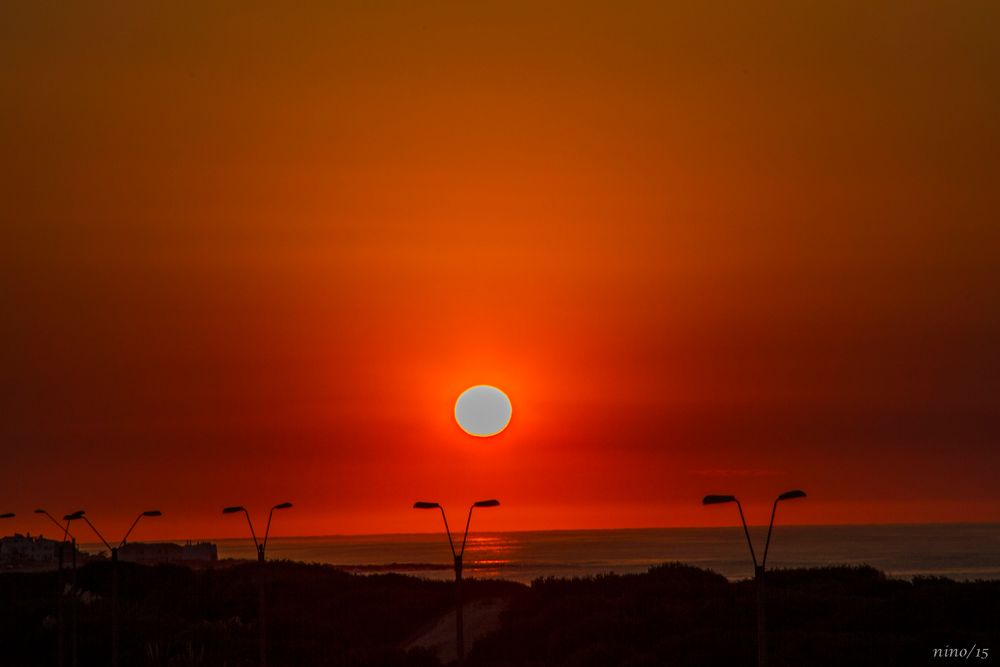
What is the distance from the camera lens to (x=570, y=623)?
72062 mm

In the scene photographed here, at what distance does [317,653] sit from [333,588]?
32243mm

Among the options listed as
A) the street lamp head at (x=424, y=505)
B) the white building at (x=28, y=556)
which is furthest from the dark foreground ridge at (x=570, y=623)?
the white building at (x=28, y=556)

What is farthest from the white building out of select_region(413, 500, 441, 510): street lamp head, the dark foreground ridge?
select_region(413, 500, 441, 510): street lamp head

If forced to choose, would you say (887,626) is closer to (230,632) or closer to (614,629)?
(614,629)

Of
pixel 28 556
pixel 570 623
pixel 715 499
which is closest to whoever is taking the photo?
pixel 715 499

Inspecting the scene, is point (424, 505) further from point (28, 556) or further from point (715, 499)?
point (28, 556)

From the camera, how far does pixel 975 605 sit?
65062 mm

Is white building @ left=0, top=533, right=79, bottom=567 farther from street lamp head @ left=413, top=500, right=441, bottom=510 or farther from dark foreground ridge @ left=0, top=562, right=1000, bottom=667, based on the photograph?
street lamp head @ left=413, top=500, right=441, bottom=510

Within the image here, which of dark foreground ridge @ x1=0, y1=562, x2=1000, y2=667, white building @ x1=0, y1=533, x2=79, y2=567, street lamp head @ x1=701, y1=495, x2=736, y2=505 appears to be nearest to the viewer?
street lamp head @ x1=701, y1=495, x2=736, y2=505

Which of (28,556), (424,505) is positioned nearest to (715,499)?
(424,505)

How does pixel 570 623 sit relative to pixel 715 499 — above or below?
below

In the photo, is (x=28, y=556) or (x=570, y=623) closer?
(x=570, y=623)

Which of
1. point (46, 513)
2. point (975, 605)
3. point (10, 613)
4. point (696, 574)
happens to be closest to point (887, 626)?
point (975, 605)

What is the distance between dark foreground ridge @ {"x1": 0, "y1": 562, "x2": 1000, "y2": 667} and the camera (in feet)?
193
